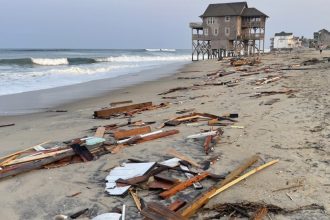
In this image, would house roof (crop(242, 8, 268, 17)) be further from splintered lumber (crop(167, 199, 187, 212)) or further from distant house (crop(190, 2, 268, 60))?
splintered lumber (crop(167, 199, 187, 212))

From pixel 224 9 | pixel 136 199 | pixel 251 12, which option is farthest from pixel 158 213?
pixel 251 12

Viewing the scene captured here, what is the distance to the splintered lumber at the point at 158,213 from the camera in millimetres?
3984

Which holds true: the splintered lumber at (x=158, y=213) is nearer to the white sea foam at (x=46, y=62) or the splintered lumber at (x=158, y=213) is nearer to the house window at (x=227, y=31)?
the white sea foam at (x=46, y=62)

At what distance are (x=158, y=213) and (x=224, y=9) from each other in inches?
2235

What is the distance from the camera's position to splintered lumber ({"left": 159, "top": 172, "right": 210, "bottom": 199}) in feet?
15.7

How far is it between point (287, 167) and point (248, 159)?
2.08 ft

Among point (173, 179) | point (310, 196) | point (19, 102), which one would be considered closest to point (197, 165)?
point (173, 179)

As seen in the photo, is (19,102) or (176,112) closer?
(176,112)

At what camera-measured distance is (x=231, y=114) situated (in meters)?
9.49

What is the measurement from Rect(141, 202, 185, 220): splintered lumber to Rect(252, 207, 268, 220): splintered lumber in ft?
2.87

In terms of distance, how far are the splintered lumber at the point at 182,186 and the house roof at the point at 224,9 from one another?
5344 centimetres

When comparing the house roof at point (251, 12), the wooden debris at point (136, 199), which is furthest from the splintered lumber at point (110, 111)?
the house roof at point (251, 12)

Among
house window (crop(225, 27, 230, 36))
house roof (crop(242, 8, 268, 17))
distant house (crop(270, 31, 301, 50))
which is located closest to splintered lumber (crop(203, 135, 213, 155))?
house window (crop(225, 27, 230, 36))

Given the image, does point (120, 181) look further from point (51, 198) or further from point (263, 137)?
point (263, 137)
